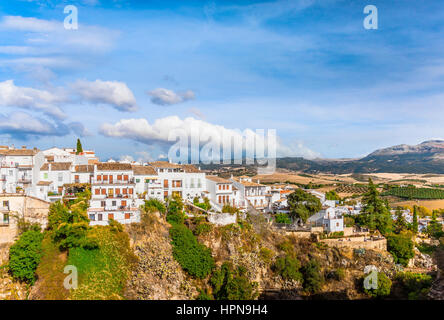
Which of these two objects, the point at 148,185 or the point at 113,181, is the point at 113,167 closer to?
the point at 113,181

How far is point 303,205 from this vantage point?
118 ft

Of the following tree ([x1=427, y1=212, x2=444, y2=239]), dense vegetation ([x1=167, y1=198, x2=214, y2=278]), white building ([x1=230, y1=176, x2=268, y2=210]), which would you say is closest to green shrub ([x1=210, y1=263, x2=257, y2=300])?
dense vegetation ([x1=167, y1=198, x2=214, y2=278])

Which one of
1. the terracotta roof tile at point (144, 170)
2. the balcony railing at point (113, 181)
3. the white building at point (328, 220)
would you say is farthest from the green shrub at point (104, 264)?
the white building at point (328, 220)

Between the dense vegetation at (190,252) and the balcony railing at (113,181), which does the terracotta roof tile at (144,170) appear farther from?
the dense vegetation at (190,252)

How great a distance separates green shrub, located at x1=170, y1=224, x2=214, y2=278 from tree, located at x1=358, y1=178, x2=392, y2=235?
66.3 ft

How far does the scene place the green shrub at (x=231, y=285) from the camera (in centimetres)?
2484

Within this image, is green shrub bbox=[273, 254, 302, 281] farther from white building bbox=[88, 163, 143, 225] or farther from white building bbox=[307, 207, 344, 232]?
white building bbox=[88, 163, 143, 225]

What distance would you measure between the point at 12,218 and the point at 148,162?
15.6 meters

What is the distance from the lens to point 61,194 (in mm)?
29781

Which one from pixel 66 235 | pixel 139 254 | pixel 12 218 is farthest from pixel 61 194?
pixel 139 254

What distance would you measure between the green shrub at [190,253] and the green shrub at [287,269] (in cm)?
631

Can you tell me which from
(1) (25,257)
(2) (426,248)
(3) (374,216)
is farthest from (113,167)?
(2) (426,248)

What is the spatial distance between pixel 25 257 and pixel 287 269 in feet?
69.1

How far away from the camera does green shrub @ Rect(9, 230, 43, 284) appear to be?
2252cm
